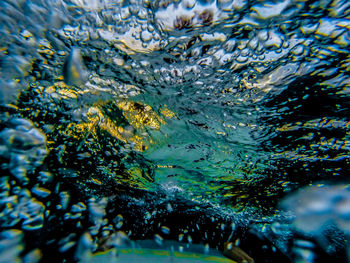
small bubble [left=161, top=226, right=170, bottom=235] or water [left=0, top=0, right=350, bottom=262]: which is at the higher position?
water [left=0, top=0, right=350, bottom=262]

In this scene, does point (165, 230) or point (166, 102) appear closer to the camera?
point (166, 102)

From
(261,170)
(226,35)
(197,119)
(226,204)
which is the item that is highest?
(226,35)

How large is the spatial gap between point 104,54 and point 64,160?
5.82 meters

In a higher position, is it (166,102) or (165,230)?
(166,102)

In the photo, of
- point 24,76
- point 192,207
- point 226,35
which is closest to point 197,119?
point 226,35

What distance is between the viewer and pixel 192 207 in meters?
11.5

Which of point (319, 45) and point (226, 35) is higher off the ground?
point (319, 45)

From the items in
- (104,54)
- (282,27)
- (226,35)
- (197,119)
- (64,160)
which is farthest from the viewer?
(64,160)

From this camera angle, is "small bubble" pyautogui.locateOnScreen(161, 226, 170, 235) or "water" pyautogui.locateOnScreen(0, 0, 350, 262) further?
"small bubble" pyautogui.locateOnScreen(161, 226, 170, 235)

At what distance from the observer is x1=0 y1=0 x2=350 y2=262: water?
2912mm

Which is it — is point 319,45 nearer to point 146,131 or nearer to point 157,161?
point 146,131

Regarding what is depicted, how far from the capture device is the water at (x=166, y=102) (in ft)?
9.55

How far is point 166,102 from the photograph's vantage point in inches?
185

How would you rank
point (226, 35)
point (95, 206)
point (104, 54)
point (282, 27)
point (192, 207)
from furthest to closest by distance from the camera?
point (95, 206)
point (192, 207)
point (104, 54)
point (226, 35)
point (282, 27)
